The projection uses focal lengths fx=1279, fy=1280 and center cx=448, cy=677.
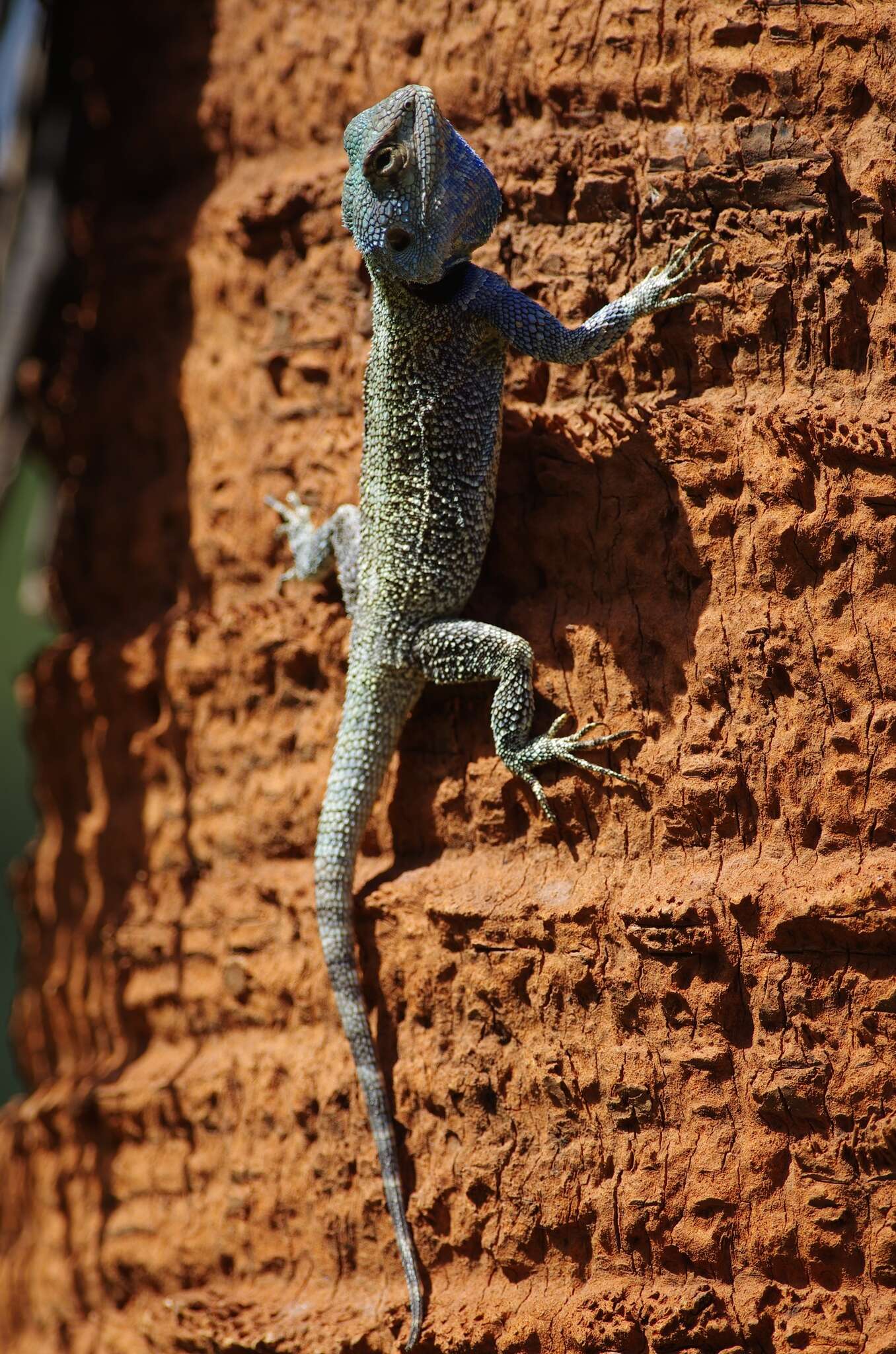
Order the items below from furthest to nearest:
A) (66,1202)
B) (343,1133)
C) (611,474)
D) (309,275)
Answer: (66,1202), (309,275), (343,1133), (611,474)

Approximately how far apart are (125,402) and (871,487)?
2.46 m

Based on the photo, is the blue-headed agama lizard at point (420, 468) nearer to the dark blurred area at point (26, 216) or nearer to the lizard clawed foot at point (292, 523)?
the lizard clawed foot at point (292, 523)

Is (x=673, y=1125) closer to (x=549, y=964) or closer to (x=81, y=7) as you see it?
(x=549, y=964)

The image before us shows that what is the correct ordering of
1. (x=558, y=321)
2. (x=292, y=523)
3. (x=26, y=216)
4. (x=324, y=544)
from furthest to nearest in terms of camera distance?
(x=26, y=216) < (x=292, y=523) < (x=324, y=544) < (x=558, y=321)

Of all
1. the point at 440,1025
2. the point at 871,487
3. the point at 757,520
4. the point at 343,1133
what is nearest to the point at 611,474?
the point at 757,520

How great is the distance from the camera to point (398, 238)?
310 centimetres

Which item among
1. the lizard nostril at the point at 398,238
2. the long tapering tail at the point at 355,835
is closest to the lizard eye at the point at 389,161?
the lizard nostril at the point at 398,238

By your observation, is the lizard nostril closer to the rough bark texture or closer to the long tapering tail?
the rough bark texture

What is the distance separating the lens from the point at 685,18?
10.1 feet

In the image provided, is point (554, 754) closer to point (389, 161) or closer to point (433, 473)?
point (433, 473)

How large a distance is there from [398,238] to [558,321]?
438mm

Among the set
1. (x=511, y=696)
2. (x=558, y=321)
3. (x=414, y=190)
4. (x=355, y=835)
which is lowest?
(x=355, y=835)

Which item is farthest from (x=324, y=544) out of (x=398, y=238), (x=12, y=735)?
(x=12, y=735)

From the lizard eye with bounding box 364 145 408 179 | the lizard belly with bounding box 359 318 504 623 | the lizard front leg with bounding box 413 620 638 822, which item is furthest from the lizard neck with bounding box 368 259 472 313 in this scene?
the lizard front leg with bounding box 413 620 638 822
